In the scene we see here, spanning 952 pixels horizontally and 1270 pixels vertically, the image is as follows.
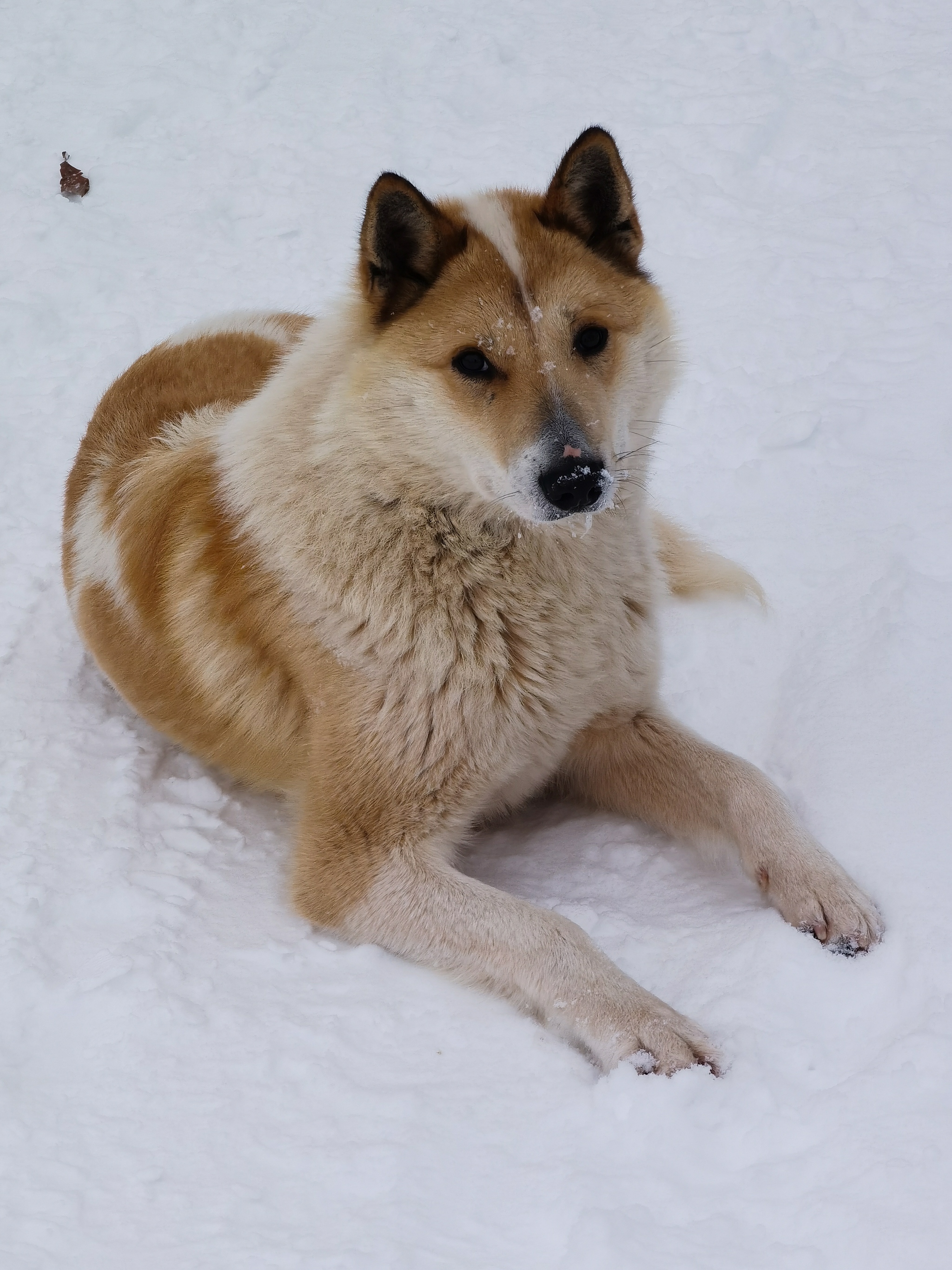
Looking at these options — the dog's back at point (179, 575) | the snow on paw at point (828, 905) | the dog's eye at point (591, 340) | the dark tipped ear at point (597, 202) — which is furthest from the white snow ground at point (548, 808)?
the dark tipped ear at point (597, 202)

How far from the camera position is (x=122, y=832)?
3.47 metres

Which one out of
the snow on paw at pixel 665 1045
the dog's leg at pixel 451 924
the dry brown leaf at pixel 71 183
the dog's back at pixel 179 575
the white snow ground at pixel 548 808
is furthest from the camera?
the dry brown leaf at pixel 71 183

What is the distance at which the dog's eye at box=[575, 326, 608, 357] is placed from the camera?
307 cm

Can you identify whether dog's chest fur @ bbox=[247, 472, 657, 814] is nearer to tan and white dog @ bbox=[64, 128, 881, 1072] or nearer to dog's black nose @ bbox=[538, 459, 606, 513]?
tan and white dog @ bbox=[64, 128, 881, 1072]

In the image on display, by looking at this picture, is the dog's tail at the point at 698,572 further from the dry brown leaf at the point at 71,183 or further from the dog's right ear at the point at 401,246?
the dry brown leaf at the point at 71,183

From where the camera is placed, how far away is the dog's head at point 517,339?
114 inches

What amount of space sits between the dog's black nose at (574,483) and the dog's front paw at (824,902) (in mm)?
1117

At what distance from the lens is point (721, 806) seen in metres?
3.38

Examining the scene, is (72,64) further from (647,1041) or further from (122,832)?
(647,1041)

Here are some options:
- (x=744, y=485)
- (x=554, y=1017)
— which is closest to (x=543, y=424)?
(x=554, y=1017)

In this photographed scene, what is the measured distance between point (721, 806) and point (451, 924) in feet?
2.84

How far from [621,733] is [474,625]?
683 mm

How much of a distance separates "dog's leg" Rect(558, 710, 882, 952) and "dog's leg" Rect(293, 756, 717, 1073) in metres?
0.51

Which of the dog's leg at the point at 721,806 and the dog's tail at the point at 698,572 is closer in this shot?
the dog's leg at the point at 721,806
